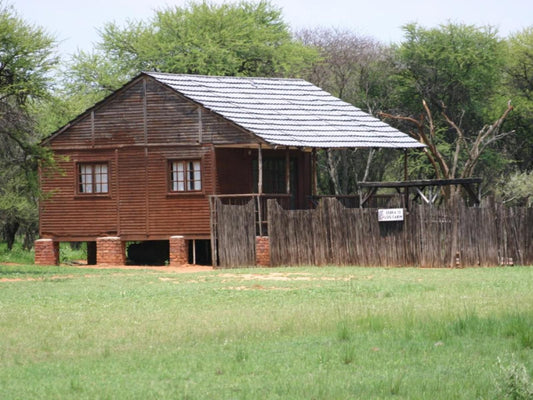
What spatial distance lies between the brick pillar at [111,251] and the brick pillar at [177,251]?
6.59 ft

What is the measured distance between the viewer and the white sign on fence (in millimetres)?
30250

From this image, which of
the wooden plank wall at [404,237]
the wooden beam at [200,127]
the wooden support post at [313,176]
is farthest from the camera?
the wooden support post at [313,176]

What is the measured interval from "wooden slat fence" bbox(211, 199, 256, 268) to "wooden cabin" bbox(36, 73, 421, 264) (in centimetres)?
234

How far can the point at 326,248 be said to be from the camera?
31.5m

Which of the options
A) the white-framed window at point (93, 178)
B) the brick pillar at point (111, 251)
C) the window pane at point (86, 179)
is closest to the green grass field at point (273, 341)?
the brick pillar at point (111, 251)

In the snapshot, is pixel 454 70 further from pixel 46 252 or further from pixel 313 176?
pixel 46 252

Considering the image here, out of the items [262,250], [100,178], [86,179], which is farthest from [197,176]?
[262,250]

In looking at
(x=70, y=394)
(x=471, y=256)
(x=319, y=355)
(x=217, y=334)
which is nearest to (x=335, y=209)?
(x=471, y=256)

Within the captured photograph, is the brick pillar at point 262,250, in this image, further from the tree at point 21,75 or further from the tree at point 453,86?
the tree at point 453,86

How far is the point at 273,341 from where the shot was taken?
47.0 ft

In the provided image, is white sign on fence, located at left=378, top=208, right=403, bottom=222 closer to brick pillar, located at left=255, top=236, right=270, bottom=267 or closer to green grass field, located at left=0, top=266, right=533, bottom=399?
brick pillar, located at left=255, top=236, right=270, bottom=267

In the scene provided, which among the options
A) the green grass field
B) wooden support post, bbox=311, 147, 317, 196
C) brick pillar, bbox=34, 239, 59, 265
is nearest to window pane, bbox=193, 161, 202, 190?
wooden support post, bbox=311, 147, 317, 196

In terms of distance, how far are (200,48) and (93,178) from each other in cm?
1940

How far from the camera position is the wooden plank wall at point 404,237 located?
29.5 m
